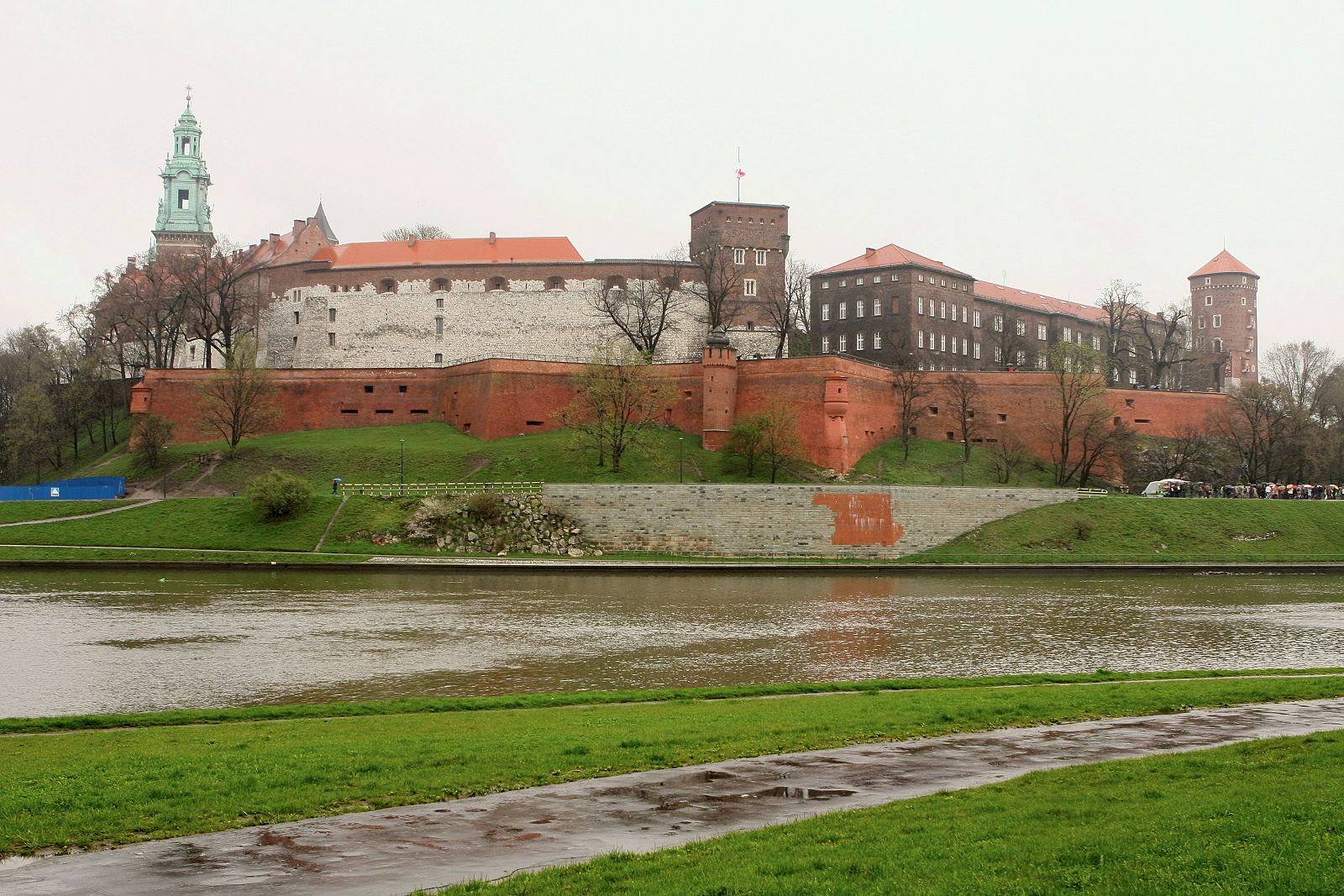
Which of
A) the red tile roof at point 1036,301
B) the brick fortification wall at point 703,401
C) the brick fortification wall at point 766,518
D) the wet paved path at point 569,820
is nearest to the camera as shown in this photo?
the wet paved path at point 569,820

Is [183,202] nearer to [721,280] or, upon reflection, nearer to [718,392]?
[721,280]

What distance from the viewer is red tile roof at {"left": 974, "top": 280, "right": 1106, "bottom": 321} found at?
7394 centimetres

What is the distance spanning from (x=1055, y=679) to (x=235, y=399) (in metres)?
41.5

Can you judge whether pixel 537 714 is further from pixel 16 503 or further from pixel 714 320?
pixel 714 320

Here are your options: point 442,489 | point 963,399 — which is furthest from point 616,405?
point 963,399

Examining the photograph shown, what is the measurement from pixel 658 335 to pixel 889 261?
1718 cm

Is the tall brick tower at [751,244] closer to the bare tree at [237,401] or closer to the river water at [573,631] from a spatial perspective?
the bare tree at [237,401]

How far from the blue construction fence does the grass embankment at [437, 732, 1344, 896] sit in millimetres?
43554

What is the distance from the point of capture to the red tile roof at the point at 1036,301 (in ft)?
243

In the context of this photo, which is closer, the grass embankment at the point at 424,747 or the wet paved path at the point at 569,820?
the wet paved path at the point at 569,820

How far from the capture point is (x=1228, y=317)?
87188mm

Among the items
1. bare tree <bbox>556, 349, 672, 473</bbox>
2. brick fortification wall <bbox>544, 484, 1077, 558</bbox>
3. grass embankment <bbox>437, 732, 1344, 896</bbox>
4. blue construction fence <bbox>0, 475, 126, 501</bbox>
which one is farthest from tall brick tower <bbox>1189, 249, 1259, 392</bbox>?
grass embankment <bbox>437, 732, 1344, 896</bbox>

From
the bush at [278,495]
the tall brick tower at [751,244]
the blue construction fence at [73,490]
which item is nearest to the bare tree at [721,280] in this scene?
the tall brick tower at [751,244]

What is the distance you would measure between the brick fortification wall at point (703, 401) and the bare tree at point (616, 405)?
1289 millimetres
